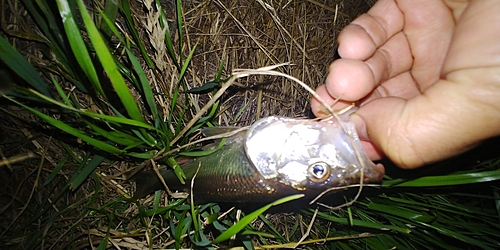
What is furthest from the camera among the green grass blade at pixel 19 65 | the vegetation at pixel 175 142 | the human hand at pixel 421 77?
the vegetation at pixel 175 142

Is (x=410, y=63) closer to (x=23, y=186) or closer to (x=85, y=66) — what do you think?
(x=85, y=66)

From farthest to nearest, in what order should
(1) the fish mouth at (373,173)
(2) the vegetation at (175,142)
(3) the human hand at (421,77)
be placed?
1. (2) the vegetation at (175,142)
2. (1) the fish mouth at (373,173)
3. (3) the human hand at (421,77)

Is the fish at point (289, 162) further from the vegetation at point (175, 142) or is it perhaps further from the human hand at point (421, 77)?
the vegetation at point (175, 142)

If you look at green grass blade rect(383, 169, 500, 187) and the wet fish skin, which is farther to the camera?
green grass blade rect(383, 169, 500, 187)

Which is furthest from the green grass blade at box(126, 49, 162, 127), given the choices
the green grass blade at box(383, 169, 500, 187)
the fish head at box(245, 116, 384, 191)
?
the green grass blade at box(383, 169, 500, 187)

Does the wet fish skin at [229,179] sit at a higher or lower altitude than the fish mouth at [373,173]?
lower

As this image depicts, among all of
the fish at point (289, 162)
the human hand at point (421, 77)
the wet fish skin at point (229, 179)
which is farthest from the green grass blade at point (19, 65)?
the human hand at point (421, 77)

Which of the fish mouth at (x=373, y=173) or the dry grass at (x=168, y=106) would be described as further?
the dry grass at (x=168, y=106)

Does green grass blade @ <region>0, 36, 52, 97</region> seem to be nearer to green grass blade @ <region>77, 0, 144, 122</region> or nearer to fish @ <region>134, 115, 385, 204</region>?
green grass blade @ <region>77, 0, 144, 122</region>
